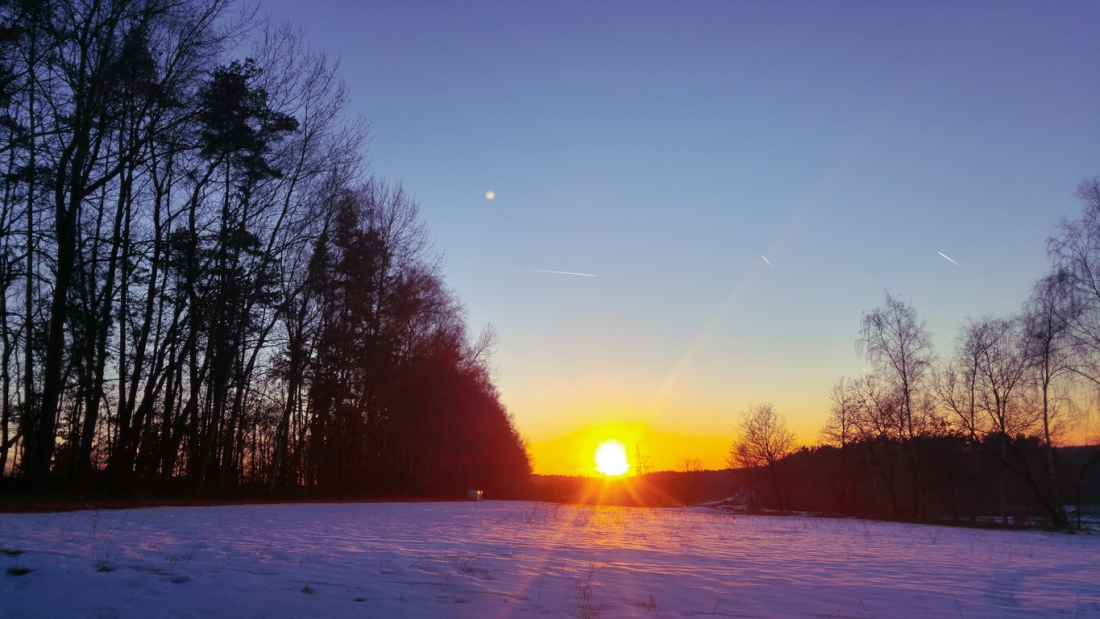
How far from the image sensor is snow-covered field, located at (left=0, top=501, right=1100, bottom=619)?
468 centimetres

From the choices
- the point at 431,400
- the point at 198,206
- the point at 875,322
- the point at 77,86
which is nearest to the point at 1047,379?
the point at 875,322

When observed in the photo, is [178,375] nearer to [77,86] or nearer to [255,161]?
[255,161]

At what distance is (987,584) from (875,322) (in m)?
28.7

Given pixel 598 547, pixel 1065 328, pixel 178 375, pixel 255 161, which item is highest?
pixel 255 161

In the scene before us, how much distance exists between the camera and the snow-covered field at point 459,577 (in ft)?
15.4

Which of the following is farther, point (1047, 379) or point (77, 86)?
point (1047, 379)

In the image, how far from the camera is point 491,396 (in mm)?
48750

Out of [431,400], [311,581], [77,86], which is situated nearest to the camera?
[311,581]

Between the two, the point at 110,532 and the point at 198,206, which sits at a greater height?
the point at 198,206

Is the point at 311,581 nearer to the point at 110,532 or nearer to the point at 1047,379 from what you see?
the point at 110,532

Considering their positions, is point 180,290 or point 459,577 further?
point 180,290

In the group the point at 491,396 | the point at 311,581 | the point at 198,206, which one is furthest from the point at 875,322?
the point at 311,581

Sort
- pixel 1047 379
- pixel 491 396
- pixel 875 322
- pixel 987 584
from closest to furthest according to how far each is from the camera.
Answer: pixel 987 584, pixel 1047 379, pixel 875 322, pixel 491 396

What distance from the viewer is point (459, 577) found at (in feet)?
19.6
